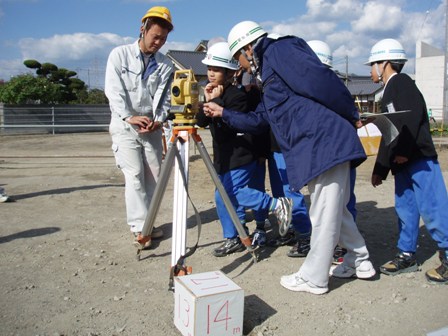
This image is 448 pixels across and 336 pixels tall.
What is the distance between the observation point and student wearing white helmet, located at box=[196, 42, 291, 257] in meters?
3.95

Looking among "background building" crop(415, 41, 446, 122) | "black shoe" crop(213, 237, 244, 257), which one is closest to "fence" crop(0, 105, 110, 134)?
"black shoe" crop(213, 237, 244, 257)

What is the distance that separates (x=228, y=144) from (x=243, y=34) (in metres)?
1.15

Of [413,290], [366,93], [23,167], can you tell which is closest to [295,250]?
[413,290]

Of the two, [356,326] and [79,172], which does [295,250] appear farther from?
[79,172]

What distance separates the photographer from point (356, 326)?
9.42 feet

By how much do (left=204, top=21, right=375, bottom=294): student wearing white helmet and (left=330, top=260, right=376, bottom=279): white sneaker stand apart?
39cm

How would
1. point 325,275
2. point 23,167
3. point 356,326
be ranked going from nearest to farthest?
point 356,326 < point 325,275 < point 23,167

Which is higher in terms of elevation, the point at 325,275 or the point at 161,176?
the point at 161,176

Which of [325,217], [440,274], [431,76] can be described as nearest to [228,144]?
[325,217]

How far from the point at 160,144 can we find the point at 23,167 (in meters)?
6.14

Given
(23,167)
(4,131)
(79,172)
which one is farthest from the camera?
(4,131)

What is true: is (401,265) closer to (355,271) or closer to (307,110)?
(355,271)

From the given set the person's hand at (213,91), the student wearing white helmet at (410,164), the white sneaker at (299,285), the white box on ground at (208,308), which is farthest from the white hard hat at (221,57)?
the white box on ground at (208,308)

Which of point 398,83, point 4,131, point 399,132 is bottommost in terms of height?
point 4,131
